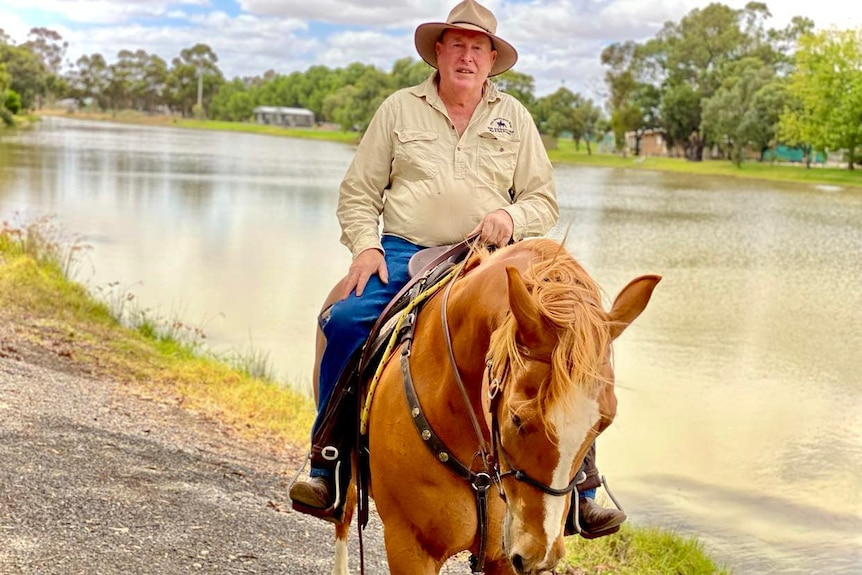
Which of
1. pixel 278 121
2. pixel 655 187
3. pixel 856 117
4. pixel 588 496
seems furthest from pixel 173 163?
pixel 278 121

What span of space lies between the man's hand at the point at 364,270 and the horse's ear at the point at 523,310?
1574mm

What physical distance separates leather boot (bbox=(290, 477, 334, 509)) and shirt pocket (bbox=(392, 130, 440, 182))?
1482 millimetres

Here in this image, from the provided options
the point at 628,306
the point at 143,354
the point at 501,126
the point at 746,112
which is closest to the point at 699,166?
the point at 746,112

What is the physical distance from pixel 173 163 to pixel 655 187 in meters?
26.3

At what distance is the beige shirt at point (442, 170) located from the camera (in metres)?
4.26

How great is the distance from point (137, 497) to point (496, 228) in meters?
3.55

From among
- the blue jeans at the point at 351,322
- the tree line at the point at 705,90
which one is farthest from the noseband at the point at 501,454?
the tree line at the point at 705,90

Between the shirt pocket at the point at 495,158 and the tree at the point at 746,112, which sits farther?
the tree at the point at 746,112

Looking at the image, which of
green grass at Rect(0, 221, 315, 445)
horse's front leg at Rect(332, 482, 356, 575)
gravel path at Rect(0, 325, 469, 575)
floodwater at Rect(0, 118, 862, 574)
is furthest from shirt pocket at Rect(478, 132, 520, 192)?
green grass at Rect(0, 221, 315, 445)

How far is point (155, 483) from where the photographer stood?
6562 mm

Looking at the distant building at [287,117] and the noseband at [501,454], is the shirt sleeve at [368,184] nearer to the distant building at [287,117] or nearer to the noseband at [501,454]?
the noseband at [501,454]

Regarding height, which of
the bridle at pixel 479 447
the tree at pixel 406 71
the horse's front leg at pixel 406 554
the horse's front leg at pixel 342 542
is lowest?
the horse's front leg at pixel 342 542

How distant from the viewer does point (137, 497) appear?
20.3ft

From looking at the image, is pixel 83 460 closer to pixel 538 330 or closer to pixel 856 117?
pixel 538 330
